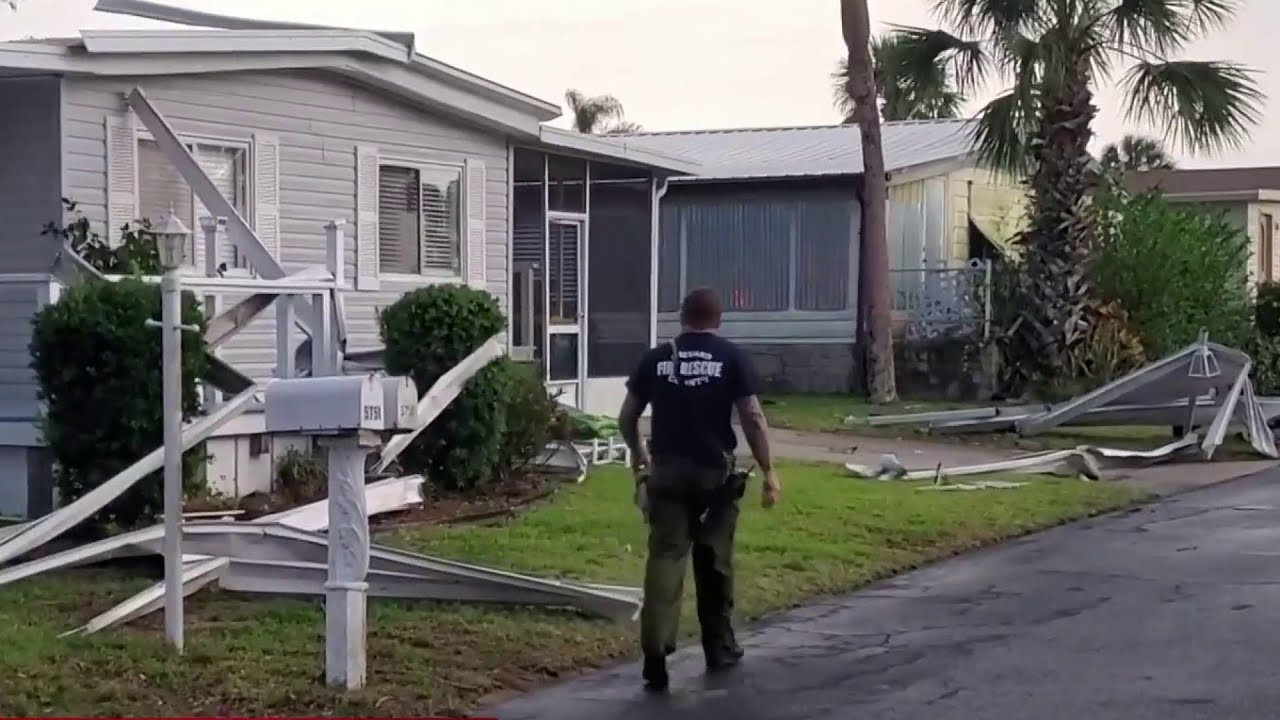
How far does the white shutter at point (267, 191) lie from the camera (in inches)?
630

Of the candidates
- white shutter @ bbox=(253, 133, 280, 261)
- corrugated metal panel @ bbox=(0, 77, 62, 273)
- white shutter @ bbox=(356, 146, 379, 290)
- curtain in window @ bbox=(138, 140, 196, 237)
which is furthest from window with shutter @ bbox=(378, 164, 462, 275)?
corrugated metal panel @ bbox=(0, 77, 62, 273)

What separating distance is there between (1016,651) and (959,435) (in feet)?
41.3

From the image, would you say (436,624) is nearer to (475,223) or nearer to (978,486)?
(978,486)

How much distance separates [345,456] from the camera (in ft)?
26.3

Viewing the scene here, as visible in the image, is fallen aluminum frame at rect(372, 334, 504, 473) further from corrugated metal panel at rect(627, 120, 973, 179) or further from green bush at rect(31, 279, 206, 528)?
corrugated metal panel at rect(627, 120, 973, 179)

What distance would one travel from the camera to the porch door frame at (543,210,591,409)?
2057 cm

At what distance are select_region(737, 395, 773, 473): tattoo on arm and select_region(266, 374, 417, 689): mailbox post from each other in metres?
1.57

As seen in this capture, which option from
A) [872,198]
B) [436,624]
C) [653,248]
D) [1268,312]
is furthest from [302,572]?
[1268,312]

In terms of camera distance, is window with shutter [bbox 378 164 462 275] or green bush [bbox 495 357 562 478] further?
window with shutter [bbox 378 164 462 275]

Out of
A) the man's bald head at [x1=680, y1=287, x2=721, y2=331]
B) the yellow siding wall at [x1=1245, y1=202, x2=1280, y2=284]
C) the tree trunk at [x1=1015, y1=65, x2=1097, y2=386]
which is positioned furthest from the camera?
the yellow siding wall at [x1=1245, y1=202, x2=1280, y2=284]

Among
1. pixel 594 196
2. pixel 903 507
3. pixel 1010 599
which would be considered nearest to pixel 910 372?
pixel 594 196

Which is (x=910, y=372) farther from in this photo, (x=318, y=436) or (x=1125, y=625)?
(x=318, y=436)

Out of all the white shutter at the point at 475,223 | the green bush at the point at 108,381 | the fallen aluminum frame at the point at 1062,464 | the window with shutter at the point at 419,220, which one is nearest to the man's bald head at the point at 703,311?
the green bush at the point at 108,381

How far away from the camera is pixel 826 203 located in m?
29.2
